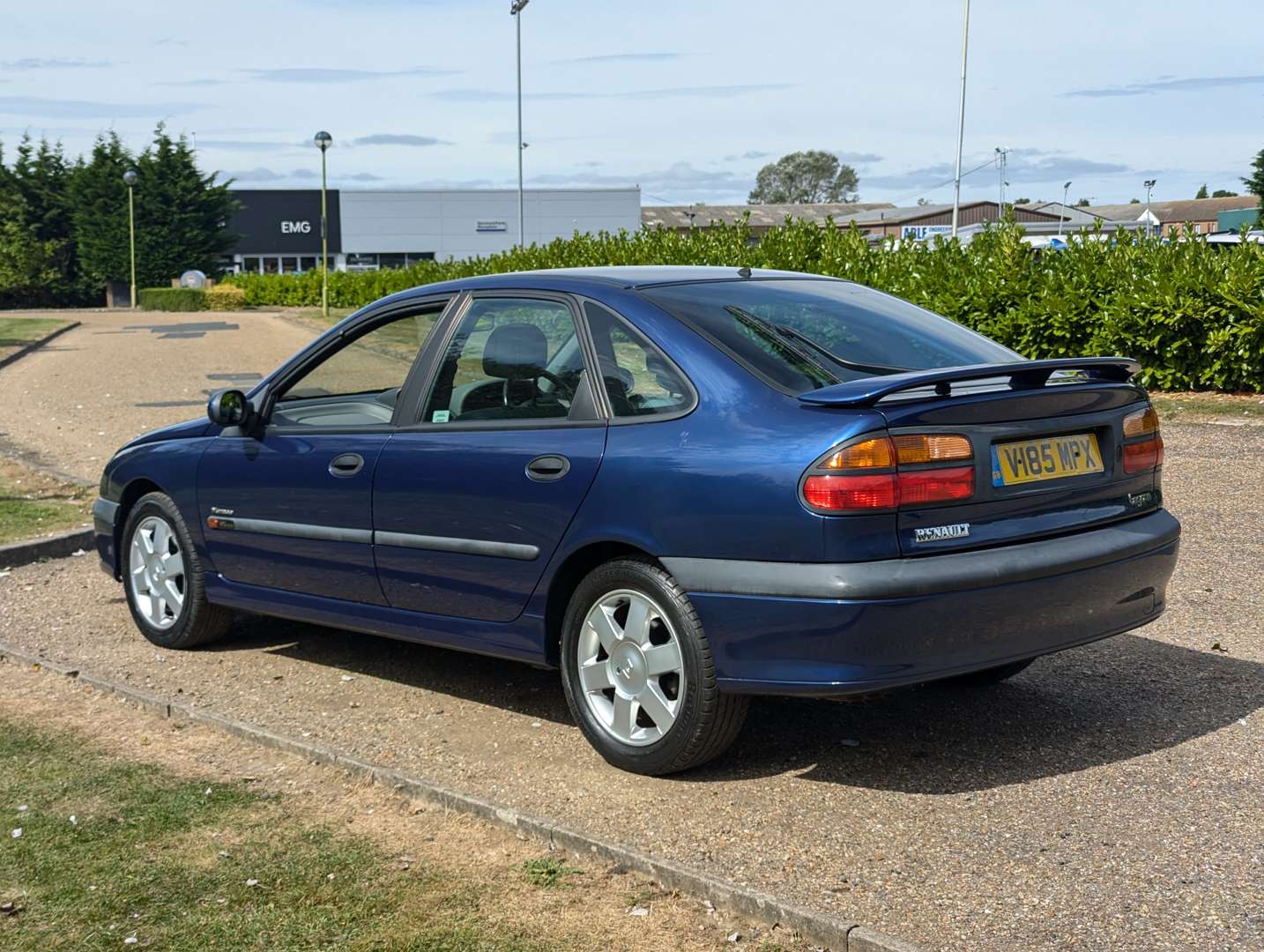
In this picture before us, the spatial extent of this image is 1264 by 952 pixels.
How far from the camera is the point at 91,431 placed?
15078mm

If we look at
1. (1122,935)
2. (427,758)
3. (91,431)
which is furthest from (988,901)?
(91,431)

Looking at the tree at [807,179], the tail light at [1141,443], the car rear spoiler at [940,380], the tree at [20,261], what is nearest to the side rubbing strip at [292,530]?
the car rear spoiler at [940,380]

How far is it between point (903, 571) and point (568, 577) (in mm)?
1239

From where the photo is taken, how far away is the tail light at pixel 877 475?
13.7 feet

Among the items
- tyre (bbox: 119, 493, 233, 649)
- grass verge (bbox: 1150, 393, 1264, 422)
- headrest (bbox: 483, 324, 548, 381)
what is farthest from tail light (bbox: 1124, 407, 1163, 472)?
grass verge (bbox: 1150, 393, 1264, 422)

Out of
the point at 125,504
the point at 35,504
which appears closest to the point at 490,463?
the point at 125,504

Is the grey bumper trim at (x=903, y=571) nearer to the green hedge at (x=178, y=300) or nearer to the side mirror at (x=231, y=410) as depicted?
the side mirror at (x=231, y=410)

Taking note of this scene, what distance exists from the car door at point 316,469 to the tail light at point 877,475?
199 cm

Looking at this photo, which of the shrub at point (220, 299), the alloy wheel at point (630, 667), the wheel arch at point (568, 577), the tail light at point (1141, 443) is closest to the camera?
the alloy wheel at point (630, 667)

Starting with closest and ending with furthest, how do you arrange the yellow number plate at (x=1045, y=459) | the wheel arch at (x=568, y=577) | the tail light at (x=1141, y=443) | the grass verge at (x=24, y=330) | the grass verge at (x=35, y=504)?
the yellow number plate at (x=1045, y=459) < the wheel arch at (x=568, y=577) < the tail light at (x=1141, y=443) < the grass verge at (x=35, y=504) < the grass verge at (x=24, y=330)

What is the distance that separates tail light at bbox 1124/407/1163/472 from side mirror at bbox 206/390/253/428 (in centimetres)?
349

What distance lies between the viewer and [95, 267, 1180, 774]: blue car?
426 cm

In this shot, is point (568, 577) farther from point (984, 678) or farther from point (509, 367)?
point (984, 678)

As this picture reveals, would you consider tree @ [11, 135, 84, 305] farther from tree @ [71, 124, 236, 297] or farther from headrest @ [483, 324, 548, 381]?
headrest @ [483, 324, 548, 381]
